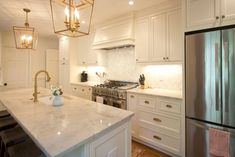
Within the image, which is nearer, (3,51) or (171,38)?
(171,38)

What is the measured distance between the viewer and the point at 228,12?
1727 mm

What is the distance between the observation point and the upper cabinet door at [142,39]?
9.63ft

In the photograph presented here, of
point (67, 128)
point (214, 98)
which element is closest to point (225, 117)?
point (214, 98)

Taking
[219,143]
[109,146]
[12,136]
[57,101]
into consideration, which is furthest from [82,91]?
[219,143]

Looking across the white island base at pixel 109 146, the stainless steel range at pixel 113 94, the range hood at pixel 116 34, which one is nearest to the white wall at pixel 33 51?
the range hood at pixel 116 34

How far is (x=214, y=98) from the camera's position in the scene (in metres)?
1.81

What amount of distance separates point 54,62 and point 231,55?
579cm

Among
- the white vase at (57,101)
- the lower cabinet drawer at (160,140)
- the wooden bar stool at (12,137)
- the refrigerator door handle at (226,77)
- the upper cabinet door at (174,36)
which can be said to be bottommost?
the lower cabinet drawer at (160,140)

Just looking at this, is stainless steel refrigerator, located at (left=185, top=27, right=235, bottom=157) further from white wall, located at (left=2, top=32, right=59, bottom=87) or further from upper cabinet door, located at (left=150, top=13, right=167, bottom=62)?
white wall, located at (left=2, top=32, right=59, bottom=87)

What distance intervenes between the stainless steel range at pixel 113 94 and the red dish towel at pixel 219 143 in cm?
157

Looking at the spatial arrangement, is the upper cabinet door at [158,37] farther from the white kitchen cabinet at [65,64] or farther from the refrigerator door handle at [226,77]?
the white kitchen cabinet at [65,64]

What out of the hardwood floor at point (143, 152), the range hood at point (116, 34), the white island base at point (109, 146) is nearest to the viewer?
the white island base at point (109, 146)

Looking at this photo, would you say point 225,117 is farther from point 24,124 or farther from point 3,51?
point 3,51

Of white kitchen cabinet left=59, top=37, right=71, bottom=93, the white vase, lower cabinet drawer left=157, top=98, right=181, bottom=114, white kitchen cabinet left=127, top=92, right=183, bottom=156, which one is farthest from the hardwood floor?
white kitchen cabinet left=59, top=37, right=71, bottom=93
